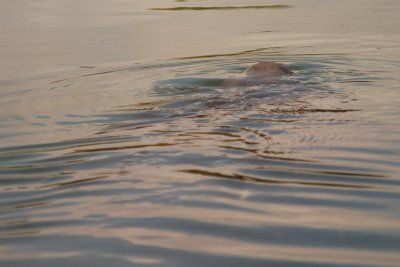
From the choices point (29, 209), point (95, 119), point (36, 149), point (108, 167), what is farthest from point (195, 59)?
point (29, 209)

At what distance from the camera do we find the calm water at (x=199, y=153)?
2674 mm

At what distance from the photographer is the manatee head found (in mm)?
6529

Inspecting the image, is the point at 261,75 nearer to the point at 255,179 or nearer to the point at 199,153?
the point at 199,153

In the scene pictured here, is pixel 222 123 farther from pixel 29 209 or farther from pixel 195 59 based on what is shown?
pixel 195 59

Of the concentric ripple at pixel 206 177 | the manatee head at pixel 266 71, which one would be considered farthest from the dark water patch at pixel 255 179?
the manatee head at pixel 266 71

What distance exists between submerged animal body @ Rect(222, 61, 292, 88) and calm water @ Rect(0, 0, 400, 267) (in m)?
0.20

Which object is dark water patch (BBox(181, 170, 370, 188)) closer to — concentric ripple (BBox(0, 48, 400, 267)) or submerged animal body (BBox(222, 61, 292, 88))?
concentric ripple (BBox(0, 48, 400, 267))

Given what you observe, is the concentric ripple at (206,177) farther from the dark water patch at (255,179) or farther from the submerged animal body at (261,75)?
the submerged animal body at (261,75)

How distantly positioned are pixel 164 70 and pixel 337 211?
4.80 meters

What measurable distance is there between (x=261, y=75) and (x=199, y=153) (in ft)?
8.89

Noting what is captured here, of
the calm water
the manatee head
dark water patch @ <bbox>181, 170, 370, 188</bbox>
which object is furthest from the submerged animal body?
dark water patch @ <bbox>181, 170, 370, 188</bbox>

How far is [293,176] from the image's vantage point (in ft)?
11.5

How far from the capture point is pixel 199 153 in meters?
3.99

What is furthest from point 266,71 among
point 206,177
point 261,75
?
point 206,177
